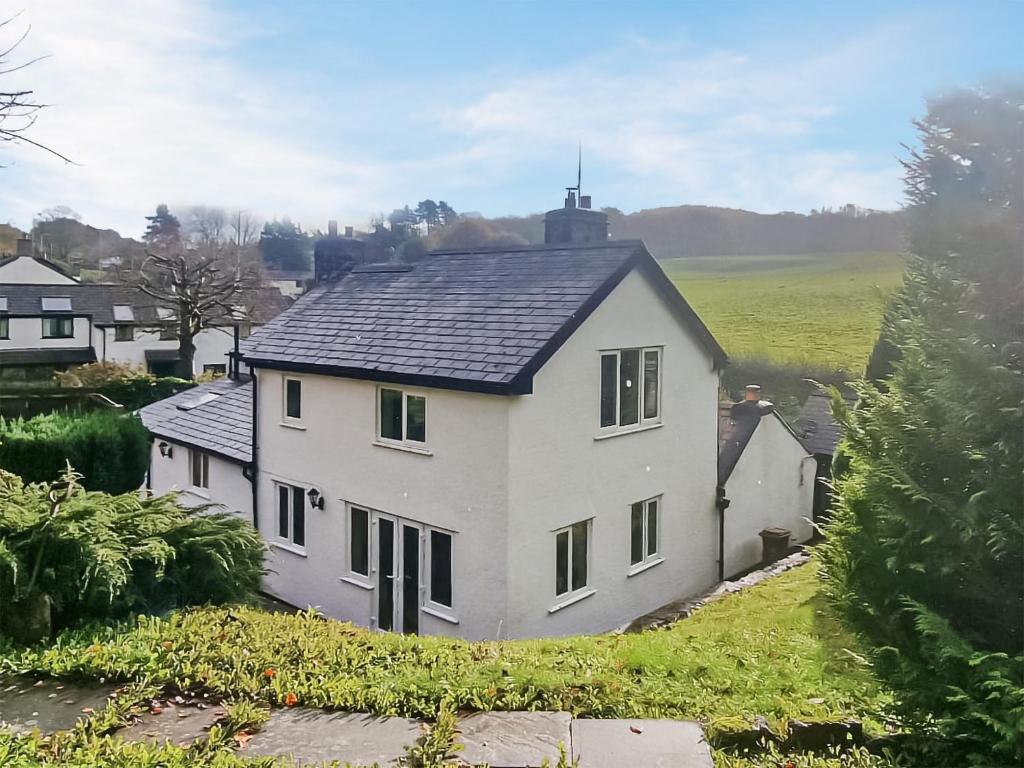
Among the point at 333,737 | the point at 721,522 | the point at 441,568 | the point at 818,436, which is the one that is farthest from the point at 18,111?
the point at 818,436

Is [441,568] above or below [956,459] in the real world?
below

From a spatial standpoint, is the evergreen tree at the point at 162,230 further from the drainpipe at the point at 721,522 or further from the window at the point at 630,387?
the drainpipe at the point at 721,522

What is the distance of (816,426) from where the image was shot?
62.5 ft

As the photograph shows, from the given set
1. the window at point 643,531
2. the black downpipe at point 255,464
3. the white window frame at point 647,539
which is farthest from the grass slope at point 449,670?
the black downpipe at point 255,464

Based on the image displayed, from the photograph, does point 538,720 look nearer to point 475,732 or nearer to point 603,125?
point 475,732

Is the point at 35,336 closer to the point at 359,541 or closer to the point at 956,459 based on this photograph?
the point at 359,541

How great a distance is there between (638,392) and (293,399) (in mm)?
6562

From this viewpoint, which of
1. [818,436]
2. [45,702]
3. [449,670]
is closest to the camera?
[45,702]

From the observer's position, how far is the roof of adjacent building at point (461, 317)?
11.2m

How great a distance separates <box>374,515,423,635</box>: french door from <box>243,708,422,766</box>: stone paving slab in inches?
278

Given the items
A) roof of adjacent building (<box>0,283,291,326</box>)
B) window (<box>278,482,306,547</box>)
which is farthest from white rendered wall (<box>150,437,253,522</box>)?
roof of adjacent building (<box>0,283,291,326</box>)

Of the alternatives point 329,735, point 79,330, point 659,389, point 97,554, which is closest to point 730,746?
point 329,735

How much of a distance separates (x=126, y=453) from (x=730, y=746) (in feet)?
47.6

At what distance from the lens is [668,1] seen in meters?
7.80
